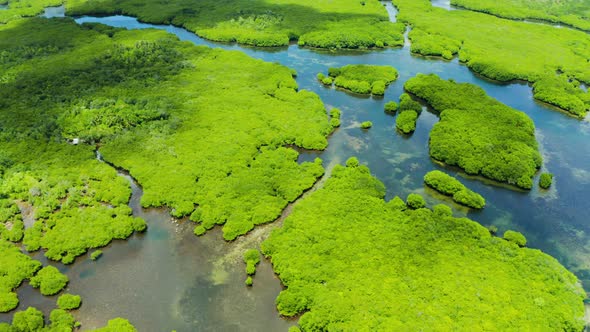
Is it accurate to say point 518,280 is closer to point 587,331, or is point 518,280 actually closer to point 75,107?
point 587,331

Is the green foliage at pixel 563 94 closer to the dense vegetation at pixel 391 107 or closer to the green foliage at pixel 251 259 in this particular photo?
the dense vegetation at pixel 391 107

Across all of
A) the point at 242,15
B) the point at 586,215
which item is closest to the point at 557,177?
the point at 586,215

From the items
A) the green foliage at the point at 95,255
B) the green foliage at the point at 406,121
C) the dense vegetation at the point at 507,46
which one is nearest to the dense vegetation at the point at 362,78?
the green foliage at the point at 406,121

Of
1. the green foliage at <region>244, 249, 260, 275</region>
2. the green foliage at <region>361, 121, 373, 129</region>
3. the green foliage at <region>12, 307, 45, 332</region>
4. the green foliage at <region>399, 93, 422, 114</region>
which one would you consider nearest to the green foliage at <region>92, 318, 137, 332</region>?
the green foliage at <region>12, 307, 45, 332</region>

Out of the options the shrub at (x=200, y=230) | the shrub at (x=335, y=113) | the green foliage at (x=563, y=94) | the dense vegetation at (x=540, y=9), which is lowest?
the shrub at (x=200, y=230)

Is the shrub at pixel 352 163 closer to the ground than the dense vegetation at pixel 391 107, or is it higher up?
closer to the ground

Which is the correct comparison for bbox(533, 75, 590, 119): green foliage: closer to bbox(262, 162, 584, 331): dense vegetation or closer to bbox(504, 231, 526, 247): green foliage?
bbox(504, 231, 526, 247): green foliage
